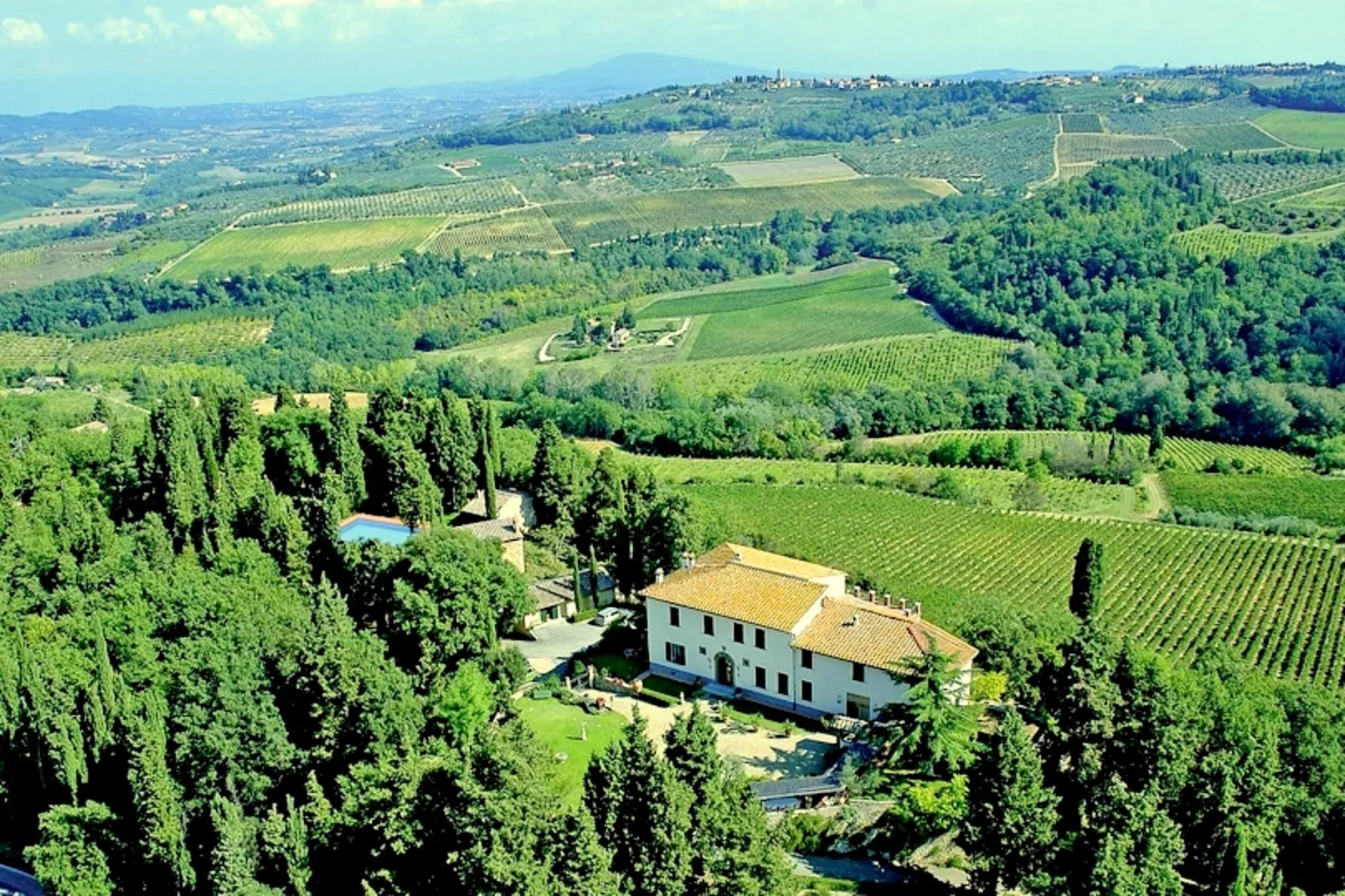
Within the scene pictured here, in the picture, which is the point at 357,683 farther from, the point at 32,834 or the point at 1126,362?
the point at 1126,362

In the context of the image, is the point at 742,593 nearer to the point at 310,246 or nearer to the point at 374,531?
the point at 374,531

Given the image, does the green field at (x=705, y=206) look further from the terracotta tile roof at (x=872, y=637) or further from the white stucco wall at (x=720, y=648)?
the terracotta tile roof at (x=872, y=637)

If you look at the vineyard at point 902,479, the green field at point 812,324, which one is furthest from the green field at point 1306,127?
the vineyard at point 902,479

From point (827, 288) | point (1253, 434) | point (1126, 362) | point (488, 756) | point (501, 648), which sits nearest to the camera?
point (488, 756)

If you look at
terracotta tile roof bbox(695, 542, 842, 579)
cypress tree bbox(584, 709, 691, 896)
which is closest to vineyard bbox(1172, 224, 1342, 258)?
terracotta tile roof bbox(695, 542, 842, 579)

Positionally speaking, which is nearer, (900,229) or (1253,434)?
(1253,434)

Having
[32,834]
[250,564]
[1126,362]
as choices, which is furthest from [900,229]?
[32,834]
